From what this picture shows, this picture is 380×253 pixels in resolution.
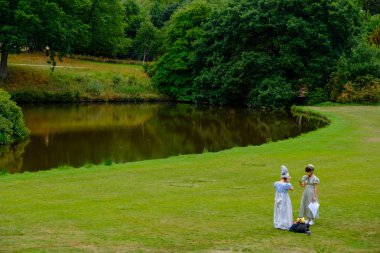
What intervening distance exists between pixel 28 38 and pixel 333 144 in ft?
140

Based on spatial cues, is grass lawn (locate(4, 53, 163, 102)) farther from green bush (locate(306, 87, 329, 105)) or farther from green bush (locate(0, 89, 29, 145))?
green bush (locate(0, 89, 29, 145))

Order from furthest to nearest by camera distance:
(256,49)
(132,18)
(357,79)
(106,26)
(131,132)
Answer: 1. (132,18)
2. (106,26)
3. (256,49)
4. (357,79)
5. (131,132)

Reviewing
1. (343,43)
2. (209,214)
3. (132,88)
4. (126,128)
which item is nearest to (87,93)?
(132,88)

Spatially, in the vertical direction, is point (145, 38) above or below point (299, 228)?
above

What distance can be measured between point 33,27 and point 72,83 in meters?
10.2

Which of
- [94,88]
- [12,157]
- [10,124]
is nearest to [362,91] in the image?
[94,88]

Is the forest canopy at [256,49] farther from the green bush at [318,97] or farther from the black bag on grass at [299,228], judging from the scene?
the black bag on grass at [299,228]

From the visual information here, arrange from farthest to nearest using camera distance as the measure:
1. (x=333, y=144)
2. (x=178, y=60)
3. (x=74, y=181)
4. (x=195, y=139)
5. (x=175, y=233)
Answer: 1. (x=178, y=60)
2. (x=195, y=139)
3. (x=333, y=144)
4. (x=74, y=181)
5. (x=175, y=233)

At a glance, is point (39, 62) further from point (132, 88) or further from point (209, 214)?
point (209, 214)

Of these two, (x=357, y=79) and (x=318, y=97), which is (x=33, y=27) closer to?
(x=318, y=97)

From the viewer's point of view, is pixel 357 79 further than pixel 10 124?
Yes

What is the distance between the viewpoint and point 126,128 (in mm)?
42875

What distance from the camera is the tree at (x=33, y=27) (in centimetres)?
5778

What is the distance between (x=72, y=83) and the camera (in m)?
66.8
